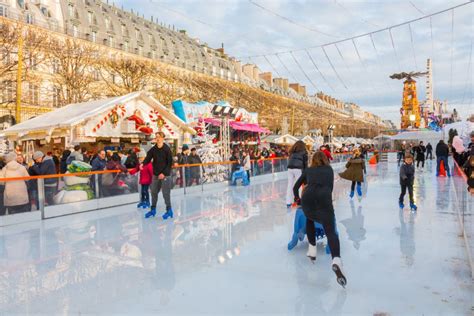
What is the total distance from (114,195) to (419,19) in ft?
27.5

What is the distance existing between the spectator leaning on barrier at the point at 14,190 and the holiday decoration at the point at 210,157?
523 cm

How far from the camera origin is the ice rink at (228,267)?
284cm

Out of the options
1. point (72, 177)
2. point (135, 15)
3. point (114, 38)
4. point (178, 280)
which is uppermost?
point (135, 15)

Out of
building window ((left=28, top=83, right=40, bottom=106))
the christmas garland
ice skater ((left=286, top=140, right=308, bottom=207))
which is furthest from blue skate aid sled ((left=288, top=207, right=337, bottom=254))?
building window ((left=28, top=83, right=40, bottom=106))

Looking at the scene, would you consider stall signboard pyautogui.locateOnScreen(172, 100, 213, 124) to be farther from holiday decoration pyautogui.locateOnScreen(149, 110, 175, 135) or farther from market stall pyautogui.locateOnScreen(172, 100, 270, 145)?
holiday decoration pyautogui.locateOnScreen(149, 110, 175, 135)

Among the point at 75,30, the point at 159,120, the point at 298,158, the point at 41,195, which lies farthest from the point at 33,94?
the point at 298,158

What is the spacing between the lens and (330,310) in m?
2.69

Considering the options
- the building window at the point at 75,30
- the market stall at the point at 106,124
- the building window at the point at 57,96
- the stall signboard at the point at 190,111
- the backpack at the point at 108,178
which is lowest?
the backpack at the point at 108,178

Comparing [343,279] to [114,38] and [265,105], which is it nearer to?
[265,105]

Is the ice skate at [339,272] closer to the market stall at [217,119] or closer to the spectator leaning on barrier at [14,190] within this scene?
the spectator leaning on barrier at [14,190]

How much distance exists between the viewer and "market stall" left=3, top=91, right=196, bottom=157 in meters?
10.7

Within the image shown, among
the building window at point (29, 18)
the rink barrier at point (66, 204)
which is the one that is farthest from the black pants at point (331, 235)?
the building window at point (29, 18)

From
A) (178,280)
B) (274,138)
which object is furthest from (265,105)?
(178,280)

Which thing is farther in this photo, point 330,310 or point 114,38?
point 114,38
